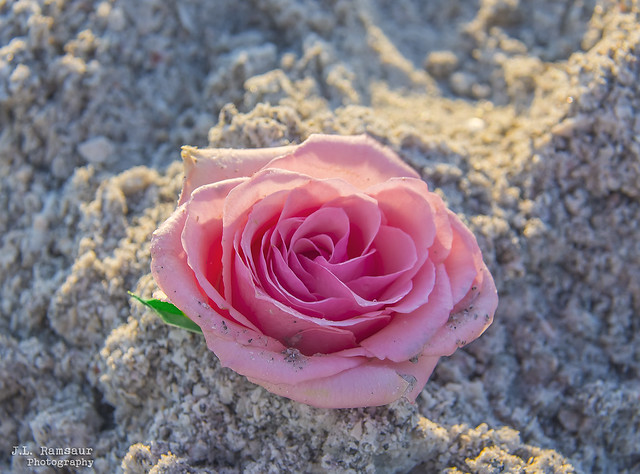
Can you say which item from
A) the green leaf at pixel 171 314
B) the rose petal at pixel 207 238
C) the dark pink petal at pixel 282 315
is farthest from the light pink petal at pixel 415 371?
the green leaf at pixel 171 314

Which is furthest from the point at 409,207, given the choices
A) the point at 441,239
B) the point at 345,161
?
the point at 345,161

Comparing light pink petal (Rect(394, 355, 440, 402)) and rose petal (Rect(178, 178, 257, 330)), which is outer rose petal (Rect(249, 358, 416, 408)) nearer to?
light pink petal (Rect(394, 355, 440, 402))

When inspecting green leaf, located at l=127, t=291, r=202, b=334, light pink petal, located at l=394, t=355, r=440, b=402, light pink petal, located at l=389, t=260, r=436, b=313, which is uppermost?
light pink petal, located at l=389, t=260, r=436, b=313

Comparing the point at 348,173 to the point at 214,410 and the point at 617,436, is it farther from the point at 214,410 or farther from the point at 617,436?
the point at 617,436

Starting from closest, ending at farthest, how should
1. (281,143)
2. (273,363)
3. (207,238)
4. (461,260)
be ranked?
(273,363) < (207,238) < (461,260) < (281,143)

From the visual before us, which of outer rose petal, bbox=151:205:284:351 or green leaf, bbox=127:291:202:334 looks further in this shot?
green leaf, bbox=127:291:202:334

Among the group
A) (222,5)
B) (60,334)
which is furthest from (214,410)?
(222,5)

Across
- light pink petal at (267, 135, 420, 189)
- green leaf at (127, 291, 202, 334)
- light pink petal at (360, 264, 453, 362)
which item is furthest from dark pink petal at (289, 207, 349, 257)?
green leaf at (127, 291, 202, 334)

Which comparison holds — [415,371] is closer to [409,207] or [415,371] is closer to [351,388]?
[351,388]
